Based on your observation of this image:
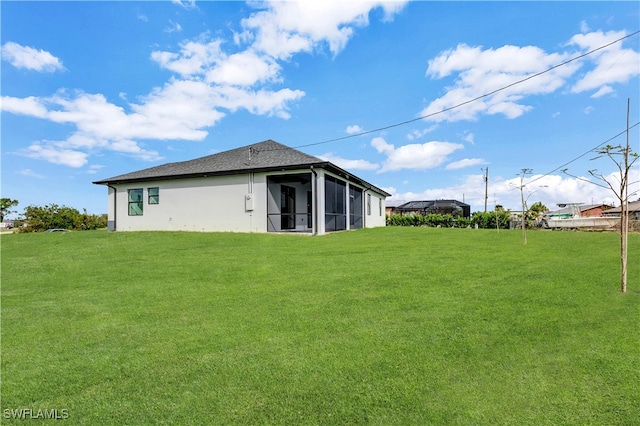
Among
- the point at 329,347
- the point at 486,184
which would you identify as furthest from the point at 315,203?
the point at 486,184

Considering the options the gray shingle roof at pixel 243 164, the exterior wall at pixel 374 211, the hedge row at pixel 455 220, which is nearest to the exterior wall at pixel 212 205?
the gray shingle roof at pixel 243 164

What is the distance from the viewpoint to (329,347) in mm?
2926

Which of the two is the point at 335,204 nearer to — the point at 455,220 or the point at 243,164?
the point at 243,164

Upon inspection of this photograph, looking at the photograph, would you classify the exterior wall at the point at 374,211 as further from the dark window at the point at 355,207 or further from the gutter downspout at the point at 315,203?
the gutter downspout at the point at 315,203

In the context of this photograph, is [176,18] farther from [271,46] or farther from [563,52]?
[563,52]

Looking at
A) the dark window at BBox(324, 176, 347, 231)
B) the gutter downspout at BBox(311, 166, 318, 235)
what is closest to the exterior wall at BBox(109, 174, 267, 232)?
the gutter downspout at BBox(311, 166, 318, 235)

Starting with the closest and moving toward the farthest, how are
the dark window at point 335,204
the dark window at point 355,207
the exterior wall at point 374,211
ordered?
the dark window at point 335,204 → the dark window at point 355,207 → the exterior wall at point 374,211

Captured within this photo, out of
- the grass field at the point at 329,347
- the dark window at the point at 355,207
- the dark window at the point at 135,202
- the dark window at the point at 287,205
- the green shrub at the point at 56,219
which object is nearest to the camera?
the grass field at the point at 329,347

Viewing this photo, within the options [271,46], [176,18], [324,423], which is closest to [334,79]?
[271,46]

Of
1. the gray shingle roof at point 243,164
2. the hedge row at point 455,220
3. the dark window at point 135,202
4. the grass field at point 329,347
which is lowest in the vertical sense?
the grass field at point 329,347

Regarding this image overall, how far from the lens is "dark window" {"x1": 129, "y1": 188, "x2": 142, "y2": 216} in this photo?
17.3 m

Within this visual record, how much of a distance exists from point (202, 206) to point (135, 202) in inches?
185

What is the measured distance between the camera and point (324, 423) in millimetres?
1930

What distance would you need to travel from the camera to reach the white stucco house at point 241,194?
14.4 meters
